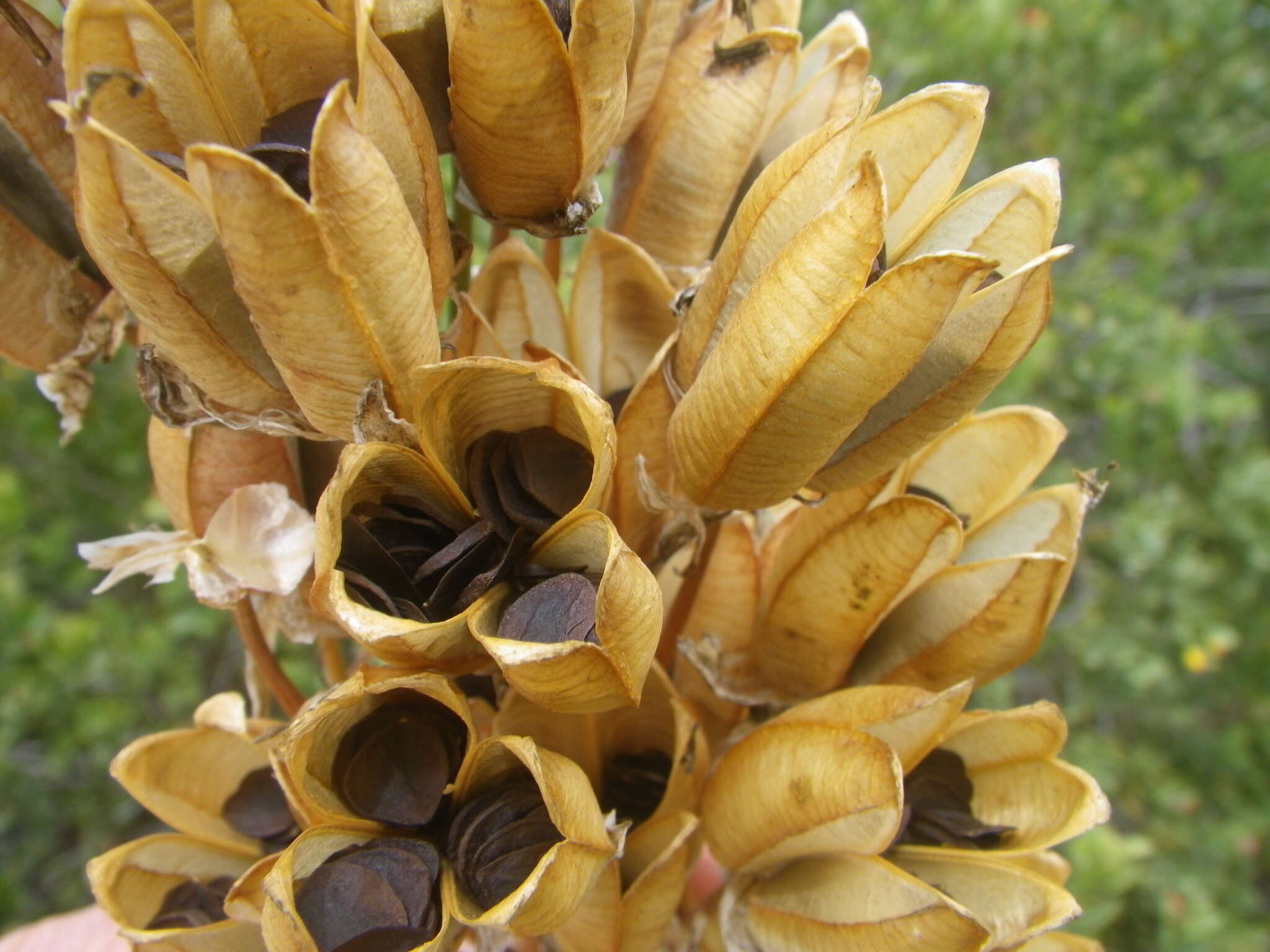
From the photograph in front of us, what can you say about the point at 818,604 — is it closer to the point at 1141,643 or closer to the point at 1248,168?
the point at 1141,643

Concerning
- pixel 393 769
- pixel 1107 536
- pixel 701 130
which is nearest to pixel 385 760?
pixel 393 769

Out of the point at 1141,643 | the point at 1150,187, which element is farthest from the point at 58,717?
the point at 1150,187

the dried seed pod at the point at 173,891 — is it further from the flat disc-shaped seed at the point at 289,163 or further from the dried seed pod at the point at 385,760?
the flat disc-shaped seed at the point at 289,163

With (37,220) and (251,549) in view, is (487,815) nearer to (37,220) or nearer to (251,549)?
(251,549)

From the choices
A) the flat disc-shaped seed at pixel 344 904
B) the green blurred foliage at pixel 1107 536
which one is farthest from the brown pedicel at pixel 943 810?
the green blurred foliage at pixel 1107 536

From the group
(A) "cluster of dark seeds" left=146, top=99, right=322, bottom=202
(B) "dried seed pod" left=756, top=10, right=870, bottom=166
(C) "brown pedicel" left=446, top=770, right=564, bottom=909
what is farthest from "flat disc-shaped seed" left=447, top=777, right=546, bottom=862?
(B) "dried seed pod" left=756, top=10, right=870, bottom=166

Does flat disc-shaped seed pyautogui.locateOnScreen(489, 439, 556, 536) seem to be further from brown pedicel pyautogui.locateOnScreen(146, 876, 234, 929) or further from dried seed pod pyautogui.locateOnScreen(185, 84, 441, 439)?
brown pedicel pyautogui.locateOnScreen(146, 876, 234, 929)
